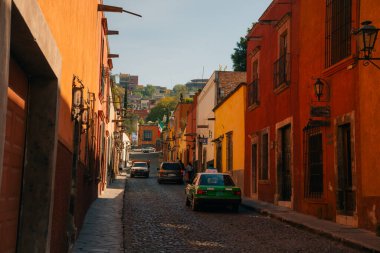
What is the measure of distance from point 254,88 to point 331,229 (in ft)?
40.3

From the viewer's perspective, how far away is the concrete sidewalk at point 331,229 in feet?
31.6

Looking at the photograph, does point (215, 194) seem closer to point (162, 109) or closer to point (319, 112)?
point (319, 112)

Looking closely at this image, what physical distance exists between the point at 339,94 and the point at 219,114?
63.6 ft

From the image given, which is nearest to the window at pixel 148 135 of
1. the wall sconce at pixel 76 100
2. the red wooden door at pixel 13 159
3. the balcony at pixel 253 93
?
the balcony at pixel 253 93

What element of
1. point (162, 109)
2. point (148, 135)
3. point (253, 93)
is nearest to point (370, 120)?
point (253, 93)

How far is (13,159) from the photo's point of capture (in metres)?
4.36

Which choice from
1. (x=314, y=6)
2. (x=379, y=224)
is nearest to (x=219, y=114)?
(x=314, y=6)

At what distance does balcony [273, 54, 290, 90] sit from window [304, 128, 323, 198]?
2926 mm

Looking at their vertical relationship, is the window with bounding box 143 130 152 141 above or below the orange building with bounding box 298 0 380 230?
above

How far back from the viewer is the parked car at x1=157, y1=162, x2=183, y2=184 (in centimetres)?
3669

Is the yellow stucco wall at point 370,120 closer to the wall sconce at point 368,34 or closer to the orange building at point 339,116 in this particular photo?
the orange building at point 339,116

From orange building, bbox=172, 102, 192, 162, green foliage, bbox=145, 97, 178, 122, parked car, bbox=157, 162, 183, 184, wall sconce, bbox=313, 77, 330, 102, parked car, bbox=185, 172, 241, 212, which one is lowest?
parked car, bbox=185, 172, 241, 212

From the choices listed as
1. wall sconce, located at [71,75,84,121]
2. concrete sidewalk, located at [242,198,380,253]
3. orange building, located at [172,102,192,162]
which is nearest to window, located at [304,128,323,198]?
concrete sidewalk, located at [242,198,380,253]

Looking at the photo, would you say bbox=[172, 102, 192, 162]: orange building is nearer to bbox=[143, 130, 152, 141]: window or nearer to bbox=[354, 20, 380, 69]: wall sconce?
bbox=[354, 20, 380, 69]: wall sconce
